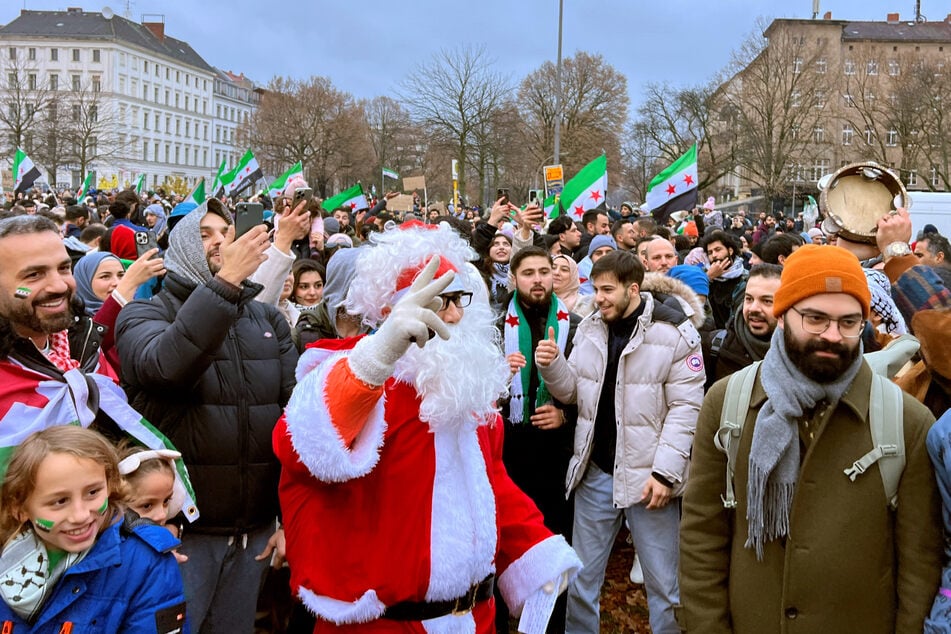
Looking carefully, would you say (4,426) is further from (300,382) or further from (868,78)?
(868,78)

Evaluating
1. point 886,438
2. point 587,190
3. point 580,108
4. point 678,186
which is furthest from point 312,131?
point 886,438

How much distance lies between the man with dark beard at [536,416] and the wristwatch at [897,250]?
1766 mm

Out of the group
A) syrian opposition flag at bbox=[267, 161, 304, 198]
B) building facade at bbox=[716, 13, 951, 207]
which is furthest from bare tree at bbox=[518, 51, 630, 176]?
syrian opposition flag at bbox=[267, 161, 304, 198]

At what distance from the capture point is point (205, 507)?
11.1 feet


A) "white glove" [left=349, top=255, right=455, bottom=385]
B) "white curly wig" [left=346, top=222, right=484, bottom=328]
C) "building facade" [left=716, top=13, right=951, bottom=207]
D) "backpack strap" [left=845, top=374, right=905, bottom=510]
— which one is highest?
"building facade" [left=716, top=13, right=951, bottom=207]

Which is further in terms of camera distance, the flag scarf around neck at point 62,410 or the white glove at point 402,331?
the flag scarf around neck at point 62,410

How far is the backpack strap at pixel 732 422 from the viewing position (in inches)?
111

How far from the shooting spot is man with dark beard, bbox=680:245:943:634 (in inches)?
101

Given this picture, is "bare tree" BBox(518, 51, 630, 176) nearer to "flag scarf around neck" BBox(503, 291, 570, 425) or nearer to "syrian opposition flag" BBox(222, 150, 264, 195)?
"syrian opposition flag" BBox(222, 150, 264, 195)

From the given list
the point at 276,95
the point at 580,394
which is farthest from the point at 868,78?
the point at 580,394

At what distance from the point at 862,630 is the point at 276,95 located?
6545cm

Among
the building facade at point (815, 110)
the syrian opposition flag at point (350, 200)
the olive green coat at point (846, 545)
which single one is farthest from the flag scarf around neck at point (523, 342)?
the building facade at point (815, 110)

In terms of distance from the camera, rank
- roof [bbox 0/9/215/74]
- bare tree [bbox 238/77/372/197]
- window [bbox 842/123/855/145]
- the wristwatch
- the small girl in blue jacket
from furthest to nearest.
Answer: roof [bbox 0/9/215/74], bare tree [bbox 238/77/372/197], window [bbox 842/123/855/145], the wristwatch, the small girl in blue jacket

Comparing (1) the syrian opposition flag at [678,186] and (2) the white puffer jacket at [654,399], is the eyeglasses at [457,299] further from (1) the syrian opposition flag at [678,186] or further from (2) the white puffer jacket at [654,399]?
(1) the syrian opposition flag at [678,186]
